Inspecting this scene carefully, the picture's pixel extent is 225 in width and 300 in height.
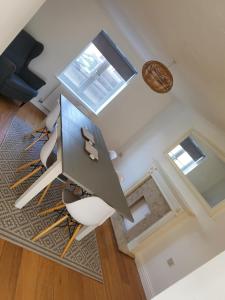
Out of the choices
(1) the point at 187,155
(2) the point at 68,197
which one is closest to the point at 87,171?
(2) the point at 68,197

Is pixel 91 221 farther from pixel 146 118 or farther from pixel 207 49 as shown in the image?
pixel 146 118

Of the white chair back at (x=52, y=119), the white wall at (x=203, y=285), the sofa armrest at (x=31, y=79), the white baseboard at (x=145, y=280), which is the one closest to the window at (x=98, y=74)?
the sofa armrest at (x=31, y=79)

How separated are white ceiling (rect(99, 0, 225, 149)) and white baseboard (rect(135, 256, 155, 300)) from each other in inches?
80.5

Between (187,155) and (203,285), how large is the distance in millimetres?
3144

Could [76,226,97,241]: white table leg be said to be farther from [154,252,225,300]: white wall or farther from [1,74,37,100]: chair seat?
[1,74,37,100]: chair seat

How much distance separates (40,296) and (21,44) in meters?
3.59

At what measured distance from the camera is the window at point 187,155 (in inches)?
135

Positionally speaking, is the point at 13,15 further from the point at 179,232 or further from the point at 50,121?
the point at 179,232

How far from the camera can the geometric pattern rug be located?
71.7 inches

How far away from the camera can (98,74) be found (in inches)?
186

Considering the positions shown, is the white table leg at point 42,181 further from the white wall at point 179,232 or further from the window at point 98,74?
the window at point 98,74

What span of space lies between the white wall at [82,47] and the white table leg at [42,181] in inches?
109

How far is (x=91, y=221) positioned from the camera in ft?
6.06

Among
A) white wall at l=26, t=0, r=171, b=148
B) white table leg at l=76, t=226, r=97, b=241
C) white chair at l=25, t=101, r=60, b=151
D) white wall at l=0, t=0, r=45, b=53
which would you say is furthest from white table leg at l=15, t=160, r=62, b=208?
white wall at l=26, t=0, r=171, b=148
